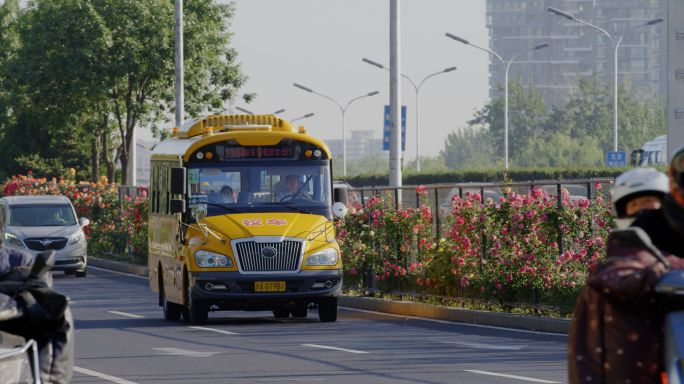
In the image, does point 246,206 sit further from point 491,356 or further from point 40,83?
point 40,83

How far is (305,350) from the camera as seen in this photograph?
17.8 m

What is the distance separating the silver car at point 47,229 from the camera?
34656 mm

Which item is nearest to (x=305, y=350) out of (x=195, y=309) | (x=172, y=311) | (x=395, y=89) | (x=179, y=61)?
(x=195, y=309)

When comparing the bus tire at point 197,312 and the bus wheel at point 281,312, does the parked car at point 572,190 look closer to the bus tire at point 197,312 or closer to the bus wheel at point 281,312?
the bus wheel at point 281,312

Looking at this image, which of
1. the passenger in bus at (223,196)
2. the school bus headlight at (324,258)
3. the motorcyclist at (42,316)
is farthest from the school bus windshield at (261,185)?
the motorcyclist at (42,316)

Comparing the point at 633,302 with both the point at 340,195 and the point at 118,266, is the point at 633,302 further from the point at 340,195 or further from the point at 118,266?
the point at 118,266

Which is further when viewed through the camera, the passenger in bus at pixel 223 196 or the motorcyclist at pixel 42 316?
the passenger in bus at pixel 223 196

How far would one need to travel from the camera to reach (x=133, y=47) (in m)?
52.1

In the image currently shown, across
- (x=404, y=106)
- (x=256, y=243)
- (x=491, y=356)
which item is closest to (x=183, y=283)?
(x=256, y=243)

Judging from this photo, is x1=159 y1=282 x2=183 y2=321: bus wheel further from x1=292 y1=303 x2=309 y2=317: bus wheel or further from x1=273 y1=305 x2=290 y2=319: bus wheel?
x1=292 y1=303 x2=309 y2=317: bus wheel

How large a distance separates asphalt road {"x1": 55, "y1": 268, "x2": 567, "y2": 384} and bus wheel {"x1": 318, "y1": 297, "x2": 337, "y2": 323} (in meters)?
0.15

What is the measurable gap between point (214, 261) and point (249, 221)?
680mm

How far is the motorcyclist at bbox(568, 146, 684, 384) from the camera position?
550cm

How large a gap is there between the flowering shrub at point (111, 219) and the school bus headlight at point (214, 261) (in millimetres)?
17012
